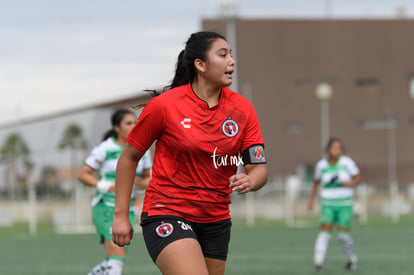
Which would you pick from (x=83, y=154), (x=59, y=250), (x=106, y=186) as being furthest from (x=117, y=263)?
(x=83, y=154)

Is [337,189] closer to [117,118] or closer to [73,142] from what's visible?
[117,118]

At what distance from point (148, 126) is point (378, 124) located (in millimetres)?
74029

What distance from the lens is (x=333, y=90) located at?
78.1 m

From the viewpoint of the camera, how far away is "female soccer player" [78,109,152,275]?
31.6ft

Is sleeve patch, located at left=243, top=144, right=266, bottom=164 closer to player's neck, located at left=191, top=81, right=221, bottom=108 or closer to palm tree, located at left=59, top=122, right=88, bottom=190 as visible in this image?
player's neck, located at left=191, top=81, right=221, bottom=108

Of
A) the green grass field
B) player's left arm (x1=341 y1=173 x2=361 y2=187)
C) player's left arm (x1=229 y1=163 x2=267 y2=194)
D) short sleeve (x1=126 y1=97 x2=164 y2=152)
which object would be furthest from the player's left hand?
player's left arm (x1=341 y1=173 x2=361 y2=187)

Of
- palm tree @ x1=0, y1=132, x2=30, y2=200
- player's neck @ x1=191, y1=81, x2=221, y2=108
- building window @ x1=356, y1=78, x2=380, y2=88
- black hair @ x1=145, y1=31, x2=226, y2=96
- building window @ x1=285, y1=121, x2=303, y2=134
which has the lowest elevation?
building window @ x1=285, y1=121, x2=303, y2=134

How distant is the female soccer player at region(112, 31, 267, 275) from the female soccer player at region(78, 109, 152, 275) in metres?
3.78

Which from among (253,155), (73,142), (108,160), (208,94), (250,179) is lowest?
(73,142)

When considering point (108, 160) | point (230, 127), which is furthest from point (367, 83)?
point (230, 127)

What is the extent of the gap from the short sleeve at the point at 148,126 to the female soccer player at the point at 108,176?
388cm

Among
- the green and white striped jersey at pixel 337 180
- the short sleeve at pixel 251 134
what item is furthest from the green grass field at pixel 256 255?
the short sleeve at pixel 251 134

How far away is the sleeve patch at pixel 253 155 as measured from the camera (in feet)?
19.0

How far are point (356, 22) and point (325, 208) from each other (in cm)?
6596
